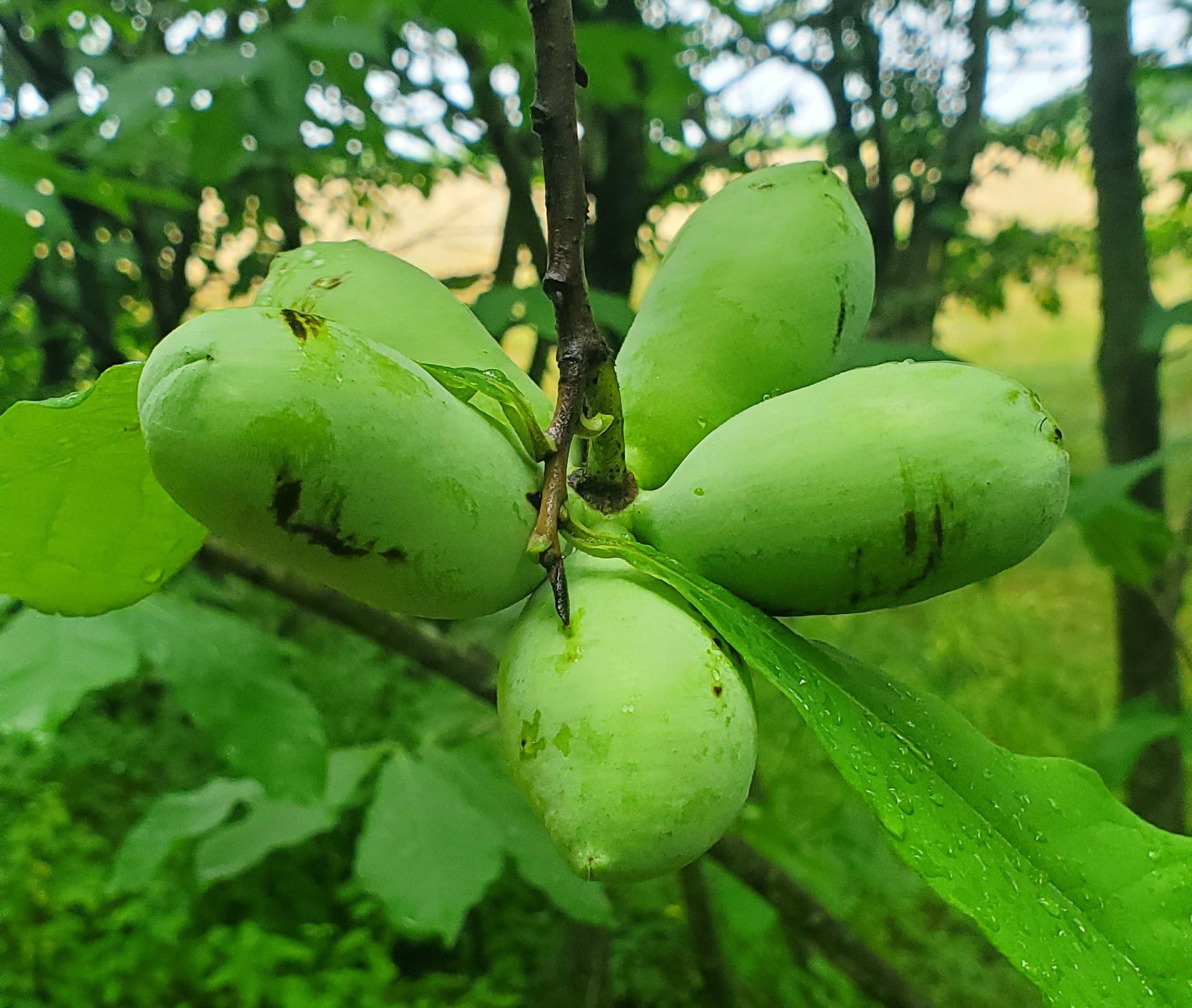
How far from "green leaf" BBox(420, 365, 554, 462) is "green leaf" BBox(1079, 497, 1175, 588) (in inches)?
69.3

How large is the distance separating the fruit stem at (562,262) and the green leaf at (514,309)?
115cm

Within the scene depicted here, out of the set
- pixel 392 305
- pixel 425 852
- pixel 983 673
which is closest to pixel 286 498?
pixel 392 305

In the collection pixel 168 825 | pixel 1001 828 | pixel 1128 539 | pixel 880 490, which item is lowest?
pixel 168 825

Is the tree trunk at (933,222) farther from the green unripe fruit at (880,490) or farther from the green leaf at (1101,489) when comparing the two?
the green unripe fruit at (880,490)

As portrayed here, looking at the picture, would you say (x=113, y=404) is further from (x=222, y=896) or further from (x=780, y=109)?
(x=780, y=109)

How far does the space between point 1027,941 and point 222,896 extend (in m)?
3.60

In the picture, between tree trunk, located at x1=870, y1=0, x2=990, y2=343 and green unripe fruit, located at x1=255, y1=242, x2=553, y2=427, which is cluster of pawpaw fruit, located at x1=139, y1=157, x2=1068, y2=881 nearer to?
green unripe fruit, located at x1=255, y1=242, x2=553, y2=427

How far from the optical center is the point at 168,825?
229 centimetres

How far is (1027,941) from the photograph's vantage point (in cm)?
59

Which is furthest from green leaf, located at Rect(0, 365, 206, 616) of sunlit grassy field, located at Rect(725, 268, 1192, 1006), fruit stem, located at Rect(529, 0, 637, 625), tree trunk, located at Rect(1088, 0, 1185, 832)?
tree trunk, located at Rect(1088, 0, 1185, 832)

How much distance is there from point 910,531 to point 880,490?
1.4 inches

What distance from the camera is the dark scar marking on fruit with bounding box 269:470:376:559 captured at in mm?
561

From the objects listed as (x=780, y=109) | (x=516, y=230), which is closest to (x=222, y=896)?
(x=516, y=230)

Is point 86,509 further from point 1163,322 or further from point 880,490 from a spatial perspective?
point 1163,322
